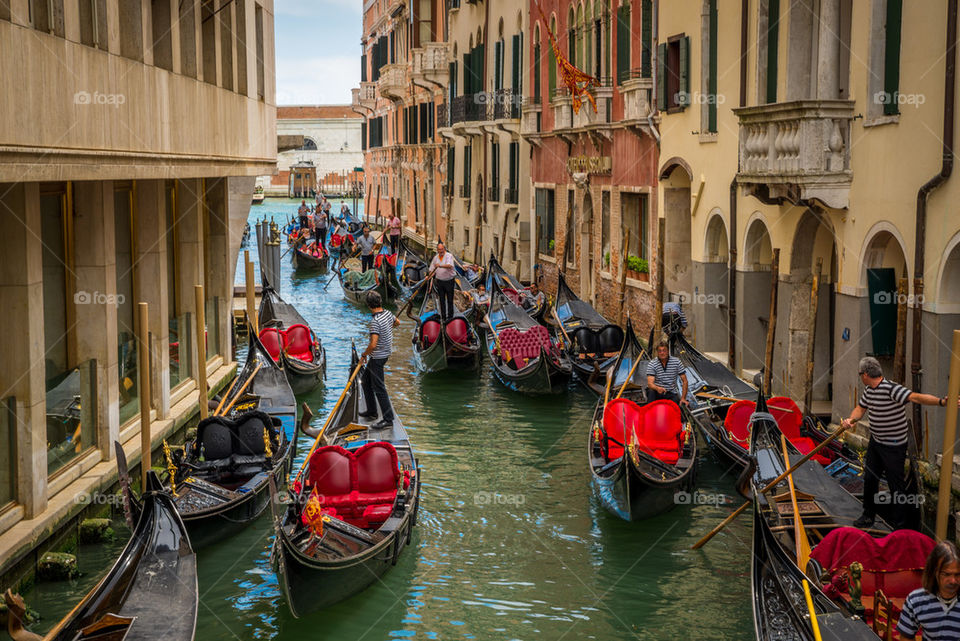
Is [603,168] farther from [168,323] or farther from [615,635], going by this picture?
[615,635]

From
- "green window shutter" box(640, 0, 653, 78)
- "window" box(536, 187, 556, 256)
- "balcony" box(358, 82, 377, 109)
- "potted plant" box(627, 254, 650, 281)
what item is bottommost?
"potted plant" box(627, 254, 650, 281)

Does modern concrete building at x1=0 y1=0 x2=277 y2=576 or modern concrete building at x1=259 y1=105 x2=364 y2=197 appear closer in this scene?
modern concrete building at x1=0 y1=0 x2=277 y2=576

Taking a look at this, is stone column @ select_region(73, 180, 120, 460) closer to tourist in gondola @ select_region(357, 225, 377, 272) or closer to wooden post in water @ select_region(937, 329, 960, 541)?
wooden post in water @ select_region(937, 329, 960, 541)

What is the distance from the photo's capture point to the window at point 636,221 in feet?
41.6

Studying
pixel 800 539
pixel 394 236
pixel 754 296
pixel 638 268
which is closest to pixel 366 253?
pixel 394 236

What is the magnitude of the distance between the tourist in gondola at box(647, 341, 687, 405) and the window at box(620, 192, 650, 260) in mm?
4394

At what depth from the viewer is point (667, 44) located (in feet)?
37.2

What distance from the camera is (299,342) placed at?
1203 centimetres

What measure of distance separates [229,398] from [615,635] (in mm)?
4064

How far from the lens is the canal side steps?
17.6 ft

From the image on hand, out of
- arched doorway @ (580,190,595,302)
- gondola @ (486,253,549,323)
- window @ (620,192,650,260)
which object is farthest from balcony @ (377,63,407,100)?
window @ (620,192,650,260)

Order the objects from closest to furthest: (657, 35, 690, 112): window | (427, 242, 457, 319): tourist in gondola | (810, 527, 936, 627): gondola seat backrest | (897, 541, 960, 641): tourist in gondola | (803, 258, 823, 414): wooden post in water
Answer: (897, 541, 960, 641): tourist in gondola
(810, 527, 936, 627): gondola seat backrest
(803, 258, 823, 414): wooden post in water
(657, 35, 690, 112): window
(427, 242, 457, 319): tourist in gondola

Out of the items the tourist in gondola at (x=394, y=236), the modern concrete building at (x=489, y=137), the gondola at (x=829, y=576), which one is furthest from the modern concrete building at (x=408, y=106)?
the gondola at (x=829, y=576)

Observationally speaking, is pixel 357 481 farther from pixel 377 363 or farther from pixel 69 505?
pixel 377 363
